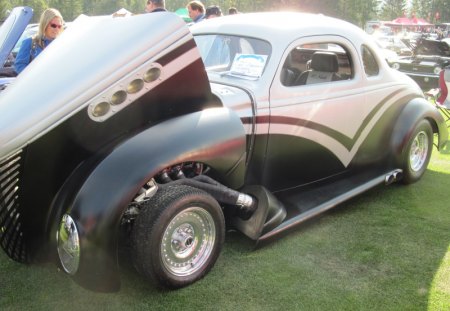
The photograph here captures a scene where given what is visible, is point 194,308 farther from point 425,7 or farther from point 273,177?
point 425,7

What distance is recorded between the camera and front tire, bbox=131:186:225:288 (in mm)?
2752

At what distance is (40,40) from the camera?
527 cm

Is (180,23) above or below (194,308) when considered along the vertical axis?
above

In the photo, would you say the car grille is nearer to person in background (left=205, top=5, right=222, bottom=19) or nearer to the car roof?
the car roof

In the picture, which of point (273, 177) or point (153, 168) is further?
point (273, 177)

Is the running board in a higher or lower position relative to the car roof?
lower

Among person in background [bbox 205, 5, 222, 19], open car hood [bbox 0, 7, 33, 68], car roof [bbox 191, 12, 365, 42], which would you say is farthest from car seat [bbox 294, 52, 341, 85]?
person in background [bbox 205, 5, 222, 19]

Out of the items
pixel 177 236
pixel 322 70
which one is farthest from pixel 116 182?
pixel 322 70

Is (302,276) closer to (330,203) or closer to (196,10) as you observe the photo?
(330,203)

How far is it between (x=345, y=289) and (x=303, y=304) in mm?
367

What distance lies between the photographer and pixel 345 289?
3.10 metres

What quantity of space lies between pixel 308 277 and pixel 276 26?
2079 millimetres

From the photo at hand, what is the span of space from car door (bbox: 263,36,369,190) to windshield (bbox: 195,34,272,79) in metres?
0.19

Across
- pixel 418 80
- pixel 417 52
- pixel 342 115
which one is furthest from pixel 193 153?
pixel 417 52
